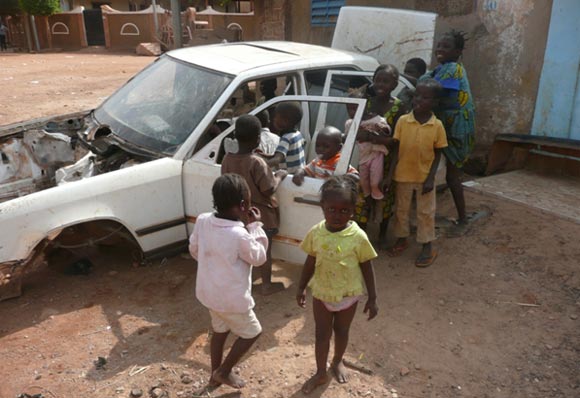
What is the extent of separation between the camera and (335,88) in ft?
15.0

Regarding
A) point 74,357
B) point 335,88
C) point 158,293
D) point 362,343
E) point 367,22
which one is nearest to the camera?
point 74,357

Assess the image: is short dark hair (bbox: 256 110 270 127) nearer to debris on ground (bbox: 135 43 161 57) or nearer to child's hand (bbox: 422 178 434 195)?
child's hand (bbox: 422 178 434 195)

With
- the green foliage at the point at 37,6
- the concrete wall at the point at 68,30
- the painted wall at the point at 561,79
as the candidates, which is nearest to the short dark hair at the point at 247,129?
the painted wall at the point at 561,79

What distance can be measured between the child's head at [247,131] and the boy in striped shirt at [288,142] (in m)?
0.36

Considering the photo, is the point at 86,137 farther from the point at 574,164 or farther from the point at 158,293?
the point at 574,164

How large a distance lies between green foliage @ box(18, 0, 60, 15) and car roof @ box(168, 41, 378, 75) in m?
23.9

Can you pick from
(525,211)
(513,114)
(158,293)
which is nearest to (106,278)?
(158,293)

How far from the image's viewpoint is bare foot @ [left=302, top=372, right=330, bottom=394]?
9.20 feet

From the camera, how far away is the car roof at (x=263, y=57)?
4090 millimetres

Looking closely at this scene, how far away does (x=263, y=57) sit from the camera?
4.29m

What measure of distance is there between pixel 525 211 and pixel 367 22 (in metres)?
2.72

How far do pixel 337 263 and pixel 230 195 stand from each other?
647mm

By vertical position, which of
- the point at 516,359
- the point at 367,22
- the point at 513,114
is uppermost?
the point at 367,22

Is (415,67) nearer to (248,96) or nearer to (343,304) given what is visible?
(248,96)
